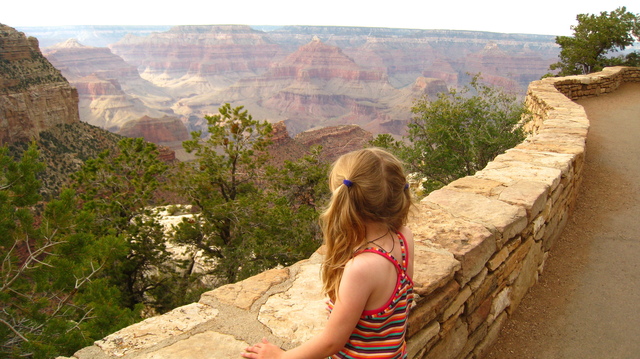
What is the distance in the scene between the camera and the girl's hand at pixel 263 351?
4.87ft

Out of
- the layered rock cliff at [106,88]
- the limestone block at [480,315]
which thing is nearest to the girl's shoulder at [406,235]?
the limestone block at [480,315]

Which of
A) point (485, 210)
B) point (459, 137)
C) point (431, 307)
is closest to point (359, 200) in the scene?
point (431, 307)

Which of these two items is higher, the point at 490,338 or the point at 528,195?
the point at 528,195

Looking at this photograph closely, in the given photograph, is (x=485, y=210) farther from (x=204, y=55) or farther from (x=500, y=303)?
(x=204, y=55)

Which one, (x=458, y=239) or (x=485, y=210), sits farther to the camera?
(x=485, y=210)

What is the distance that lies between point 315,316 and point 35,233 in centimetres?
412

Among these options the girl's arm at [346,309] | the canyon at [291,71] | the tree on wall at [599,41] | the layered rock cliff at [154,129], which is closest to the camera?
the girl's arm at [346,309]

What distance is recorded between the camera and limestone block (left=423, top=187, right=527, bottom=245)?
2449 mm

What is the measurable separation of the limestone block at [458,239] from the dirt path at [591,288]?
71cm

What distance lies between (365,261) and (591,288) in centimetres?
241

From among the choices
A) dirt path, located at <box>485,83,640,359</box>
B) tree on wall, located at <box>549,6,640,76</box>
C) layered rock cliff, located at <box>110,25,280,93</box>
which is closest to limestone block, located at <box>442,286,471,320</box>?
dirt path, located at <box>485,83,640,359</box>

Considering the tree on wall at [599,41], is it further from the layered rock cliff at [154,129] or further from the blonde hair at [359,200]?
the layered rock cliff at [154,129]

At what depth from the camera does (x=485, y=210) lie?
265 centimetres

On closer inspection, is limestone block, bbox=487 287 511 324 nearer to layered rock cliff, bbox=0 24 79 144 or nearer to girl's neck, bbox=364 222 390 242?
girl's neck, bbox=364 222 390 242
